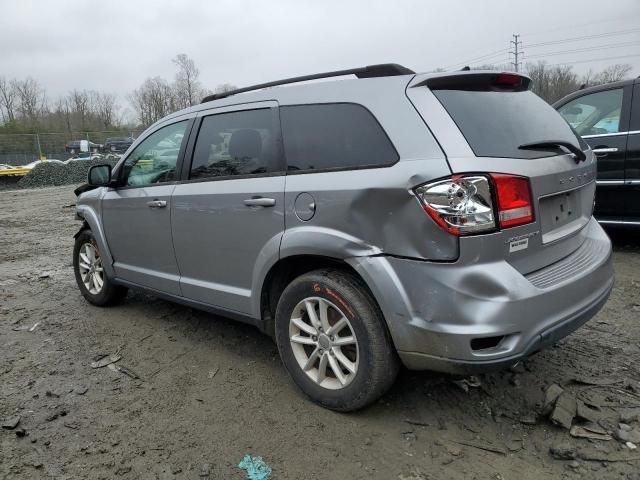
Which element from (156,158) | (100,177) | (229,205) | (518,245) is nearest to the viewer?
(518,245)

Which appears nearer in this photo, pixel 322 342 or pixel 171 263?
pixel 322 342

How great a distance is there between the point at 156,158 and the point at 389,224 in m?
2.41

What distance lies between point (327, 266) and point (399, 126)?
2.82 ft

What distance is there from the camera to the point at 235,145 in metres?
3.43

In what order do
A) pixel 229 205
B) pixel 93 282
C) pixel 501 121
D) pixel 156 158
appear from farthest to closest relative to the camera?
pixel 93 282
pixel 156 158
pixel 229 205
pixel 501 121

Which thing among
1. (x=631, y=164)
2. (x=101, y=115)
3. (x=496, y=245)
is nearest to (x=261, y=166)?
(x=496, y=245)

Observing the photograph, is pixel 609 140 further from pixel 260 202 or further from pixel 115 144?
pixel 115 144

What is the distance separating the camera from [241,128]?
3.44 metres

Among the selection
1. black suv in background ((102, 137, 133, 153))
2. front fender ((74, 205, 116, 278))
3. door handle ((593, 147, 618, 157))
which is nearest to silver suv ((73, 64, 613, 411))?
front fender ((74, 205, 116, 278))

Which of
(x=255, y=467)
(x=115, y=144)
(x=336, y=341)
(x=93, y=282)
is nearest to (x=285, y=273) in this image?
(x=336, y=341)

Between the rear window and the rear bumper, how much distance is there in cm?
60

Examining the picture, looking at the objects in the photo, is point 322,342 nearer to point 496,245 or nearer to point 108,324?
point 496,245

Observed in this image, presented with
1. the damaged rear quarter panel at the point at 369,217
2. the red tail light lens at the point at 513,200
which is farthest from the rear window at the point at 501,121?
the damaged rear quarter panel at the point at 369,217

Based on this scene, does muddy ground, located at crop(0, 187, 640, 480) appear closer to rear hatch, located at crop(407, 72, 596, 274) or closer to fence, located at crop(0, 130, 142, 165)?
rear hatch, located at crop(407, 72, 596, 274)
